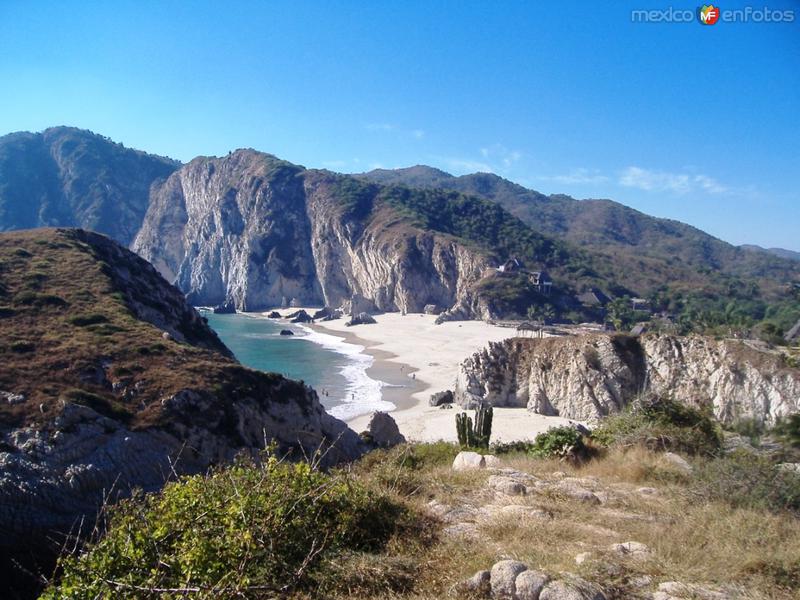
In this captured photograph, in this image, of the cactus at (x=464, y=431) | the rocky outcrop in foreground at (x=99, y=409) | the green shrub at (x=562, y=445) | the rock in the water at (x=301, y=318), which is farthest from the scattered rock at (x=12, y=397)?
the rock in the water at (x=301, y=318)

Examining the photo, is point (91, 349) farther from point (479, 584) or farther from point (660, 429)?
point (479, 584)

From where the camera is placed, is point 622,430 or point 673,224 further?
point 673,224

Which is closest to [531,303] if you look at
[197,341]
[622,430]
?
[197,341]

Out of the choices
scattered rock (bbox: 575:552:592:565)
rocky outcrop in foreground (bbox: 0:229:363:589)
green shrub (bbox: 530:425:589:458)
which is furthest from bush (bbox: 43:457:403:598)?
green shrub (bbox: 530:425:589:458)

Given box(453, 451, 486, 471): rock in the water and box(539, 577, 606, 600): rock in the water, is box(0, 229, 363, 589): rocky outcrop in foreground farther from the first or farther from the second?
box(539, 577, 606, 600): rock in the water

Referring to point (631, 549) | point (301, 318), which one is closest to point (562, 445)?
point (631, 549)

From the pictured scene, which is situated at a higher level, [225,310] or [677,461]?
[677,461]

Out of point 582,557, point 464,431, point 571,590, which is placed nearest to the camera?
point 571,590

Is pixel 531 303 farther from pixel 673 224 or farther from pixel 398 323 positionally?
pixel 673 224
